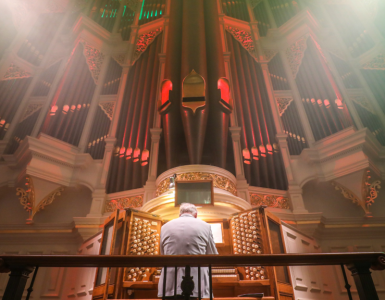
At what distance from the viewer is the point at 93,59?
8586 mm

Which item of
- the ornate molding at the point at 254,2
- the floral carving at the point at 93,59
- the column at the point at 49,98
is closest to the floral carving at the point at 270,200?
the column at the point at 49,98

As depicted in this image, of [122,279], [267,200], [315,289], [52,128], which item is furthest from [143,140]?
[315,289]

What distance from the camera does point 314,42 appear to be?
8289mm

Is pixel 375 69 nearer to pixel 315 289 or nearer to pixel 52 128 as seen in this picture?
pixel 315 289

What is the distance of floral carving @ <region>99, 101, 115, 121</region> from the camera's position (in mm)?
7414

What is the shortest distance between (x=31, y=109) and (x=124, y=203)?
383 cm

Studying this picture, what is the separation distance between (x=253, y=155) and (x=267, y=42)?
427 cm

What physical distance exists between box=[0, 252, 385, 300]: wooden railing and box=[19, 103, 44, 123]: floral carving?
658cm

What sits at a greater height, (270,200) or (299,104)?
(299,104)

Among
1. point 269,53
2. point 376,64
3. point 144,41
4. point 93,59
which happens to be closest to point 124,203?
point 93,59

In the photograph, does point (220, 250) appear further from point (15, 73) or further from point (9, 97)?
point (15, 73)

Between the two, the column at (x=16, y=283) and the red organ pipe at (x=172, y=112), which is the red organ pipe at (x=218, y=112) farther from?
the column at (x=16, y=283)

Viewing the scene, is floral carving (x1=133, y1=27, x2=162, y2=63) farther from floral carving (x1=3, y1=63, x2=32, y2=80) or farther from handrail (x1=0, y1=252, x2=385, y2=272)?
handrail (x1=0, y1=252, x2=385, y2=272)

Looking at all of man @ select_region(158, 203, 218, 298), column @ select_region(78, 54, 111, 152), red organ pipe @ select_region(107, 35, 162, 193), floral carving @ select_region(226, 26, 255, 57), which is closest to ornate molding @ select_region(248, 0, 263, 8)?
floral carving @ select_region(226, 26, 255, 57)
